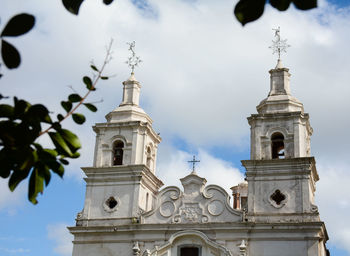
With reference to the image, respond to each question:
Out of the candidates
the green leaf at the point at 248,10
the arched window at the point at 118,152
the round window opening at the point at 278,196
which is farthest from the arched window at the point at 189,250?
the green leaf at the point at 248,10

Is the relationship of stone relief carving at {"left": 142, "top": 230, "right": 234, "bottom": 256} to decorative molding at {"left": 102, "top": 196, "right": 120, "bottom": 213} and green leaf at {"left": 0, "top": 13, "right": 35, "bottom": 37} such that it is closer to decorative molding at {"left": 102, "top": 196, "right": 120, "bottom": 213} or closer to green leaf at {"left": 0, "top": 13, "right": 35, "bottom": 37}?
decorative molding at {"left": 102, "top": 196, "right": 120, "bottom": 213}

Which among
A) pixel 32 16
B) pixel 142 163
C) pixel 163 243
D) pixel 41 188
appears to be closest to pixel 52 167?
pixel 41 188

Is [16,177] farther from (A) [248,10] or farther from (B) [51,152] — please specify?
(A) [248,10]

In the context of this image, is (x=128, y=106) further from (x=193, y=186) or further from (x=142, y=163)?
(x=193, y=186)

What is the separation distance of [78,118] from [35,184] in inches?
16.4

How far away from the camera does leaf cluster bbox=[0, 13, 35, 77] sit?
2.26 m

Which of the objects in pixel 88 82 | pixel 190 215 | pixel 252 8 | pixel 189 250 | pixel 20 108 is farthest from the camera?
pixel 190 215

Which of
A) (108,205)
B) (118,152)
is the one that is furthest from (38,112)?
(118,152)

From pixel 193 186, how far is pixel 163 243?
2366mm

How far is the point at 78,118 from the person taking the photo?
292 centimetres

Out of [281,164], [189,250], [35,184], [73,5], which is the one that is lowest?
[35,184]

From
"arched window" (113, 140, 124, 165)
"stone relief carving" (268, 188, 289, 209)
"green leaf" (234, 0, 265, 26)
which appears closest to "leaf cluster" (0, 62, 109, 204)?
"green leaf" (234, 0, 265, 26)

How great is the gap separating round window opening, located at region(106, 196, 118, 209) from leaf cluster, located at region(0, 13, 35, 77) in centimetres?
1955

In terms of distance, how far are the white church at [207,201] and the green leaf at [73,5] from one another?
1759 cm
